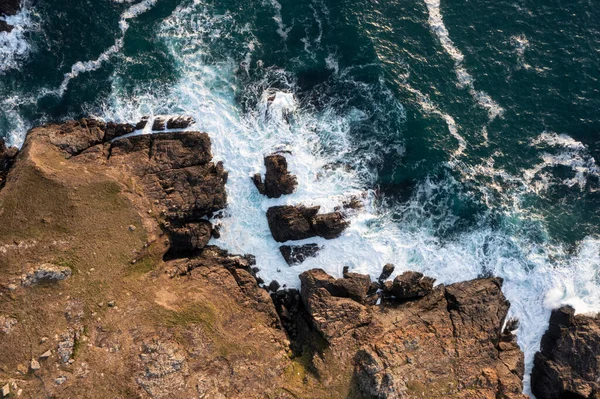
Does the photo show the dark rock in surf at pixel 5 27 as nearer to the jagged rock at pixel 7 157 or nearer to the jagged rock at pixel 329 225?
the jagged rock at pixel 7 157

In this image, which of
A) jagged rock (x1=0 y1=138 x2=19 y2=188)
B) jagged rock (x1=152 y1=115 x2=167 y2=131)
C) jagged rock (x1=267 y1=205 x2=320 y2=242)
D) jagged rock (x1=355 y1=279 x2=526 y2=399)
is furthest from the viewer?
jagged rock (x1=152 y1=115 x2=167 y2=131)

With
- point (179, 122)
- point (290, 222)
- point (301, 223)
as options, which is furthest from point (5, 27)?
point (301, 223)

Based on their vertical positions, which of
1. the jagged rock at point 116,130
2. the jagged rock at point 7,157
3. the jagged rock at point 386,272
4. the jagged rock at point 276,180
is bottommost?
the jagged rock at point 386,272

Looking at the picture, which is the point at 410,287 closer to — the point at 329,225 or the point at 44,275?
the point at 329,225

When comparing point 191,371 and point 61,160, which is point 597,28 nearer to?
point 191,371

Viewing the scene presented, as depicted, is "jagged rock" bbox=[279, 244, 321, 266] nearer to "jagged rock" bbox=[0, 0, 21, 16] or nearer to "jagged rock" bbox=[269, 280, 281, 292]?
"jagged rock" bbox=[269, 280, 281, 292]

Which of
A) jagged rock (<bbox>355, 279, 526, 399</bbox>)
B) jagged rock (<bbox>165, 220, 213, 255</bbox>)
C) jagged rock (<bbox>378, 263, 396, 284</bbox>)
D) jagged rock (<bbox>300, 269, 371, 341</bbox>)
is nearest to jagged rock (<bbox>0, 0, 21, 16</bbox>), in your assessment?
jagged rock (<bbox>165, 220, 213, 255</bbox>)

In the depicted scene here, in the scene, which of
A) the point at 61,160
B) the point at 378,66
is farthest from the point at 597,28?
the point at 61,160

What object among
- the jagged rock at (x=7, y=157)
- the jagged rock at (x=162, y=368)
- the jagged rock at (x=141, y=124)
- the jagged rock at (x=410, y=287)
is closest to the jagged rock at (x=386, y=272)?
the jagged rock at (x=410, y=287)
